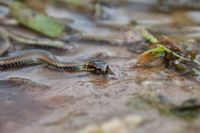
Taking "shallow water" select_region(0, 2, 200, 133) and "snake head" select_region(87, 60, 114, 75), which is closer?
"shallow water" select_region(0, 2, 200, 133)

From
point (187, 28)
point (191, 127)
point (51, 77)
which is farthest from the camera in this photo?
point (187, 28)

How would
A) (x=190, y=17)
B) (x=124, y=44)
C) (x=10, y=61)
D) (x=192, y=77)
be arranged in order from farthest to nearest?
(x=190, y=17)
(x=124, y=44)
(x=10, y=61)
(x=192, y=77)

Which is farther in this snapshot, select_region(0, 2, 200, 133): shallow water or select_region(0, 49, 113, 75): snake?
select_region(0, 49, 113, 75): snake

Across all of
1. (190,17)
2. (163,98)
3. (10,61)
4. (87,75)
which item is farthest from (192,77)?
(190,17)

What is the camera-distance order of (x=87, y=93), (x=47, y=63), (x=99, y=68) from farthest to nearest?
(x=47, y=63)
(x=99, y=68)
(x=87, y=93)

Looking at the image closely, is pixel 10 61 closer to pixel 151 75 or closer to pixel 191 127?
pixel 151 75

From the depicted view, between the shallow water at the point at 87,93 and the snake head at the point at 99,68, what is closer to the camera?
the shallow water at the point at 87,93

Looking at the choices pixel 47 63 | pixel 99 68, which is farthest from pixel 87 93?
pixel 47 63

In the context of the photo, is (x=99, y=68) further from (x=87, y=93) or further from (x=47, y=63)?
(x=47, y=63)
